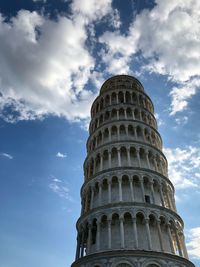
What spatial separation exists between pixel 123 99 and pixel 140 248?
66.8ft

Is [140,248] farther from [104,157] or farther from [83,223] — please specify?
[104,157]

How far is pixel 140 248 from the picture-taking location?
2180 cm

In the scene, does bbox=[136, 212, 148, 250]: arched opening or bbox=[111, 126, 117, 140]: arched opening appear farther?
bbox=[111, 126, 117, 140]: arched opening

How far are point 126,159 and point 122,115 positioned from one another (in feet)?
24.4

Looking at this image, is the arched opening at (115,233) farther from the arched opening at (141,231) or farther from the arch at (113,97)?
the arch at (113,97)

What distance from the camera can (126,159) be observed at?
95.9 feet

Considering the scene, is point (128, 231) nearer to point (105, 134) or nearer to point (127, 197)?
point (127, 197)

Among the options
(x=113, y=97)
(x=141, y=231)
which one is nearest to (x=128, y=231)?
(x=141, y=231)

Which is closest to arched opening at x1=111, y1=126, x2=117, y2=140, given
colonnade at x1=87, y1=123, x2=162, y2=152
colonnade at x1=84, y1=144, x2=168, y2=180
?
colonnade at x1=87, y1=123, x2=162, y2=152

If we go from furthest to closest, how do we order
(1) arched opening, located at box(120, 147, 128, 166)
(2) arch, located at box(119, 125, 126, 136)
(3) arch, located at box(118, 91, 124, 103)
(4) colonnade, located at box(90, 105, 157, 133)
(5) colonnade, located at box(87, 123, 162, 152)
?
(3) arch, located at box(118, 91, 124, 103) < (4) colonnade, located at box(90, 105, 157, 133) < (2) arch, located at box(119, 125, 126, 136) < (5) colonnade, located at box(87, 123, 162, 152) < (1) arched opening, located at box(120, 147, 128, 166)

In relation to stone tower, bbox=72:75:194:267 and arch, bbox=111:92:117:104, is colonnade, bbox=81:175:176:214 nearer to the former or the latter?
stone tower, bbox=72:75:194:267

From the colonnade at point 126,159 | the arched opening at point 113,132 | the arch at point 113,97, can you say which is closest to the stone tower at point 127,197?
the colonnade at point 126,159

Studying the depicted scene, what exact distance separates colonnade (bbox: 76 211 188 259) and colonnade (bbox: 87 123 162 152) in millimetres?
10039

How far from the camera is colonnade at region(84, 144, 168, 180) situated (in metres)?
Result: 28.9
